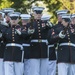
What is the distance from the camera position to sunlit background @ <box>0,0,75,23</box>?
79.2 ft

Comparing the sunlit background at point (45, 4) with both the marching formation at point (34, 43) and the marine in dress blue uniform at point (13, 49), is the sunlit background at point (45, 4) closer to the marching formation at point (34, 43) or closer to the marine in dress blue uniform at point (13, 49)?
the marching formation at point (34, 43)

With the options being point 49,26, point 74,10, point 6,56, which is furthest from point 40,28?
point 74,10

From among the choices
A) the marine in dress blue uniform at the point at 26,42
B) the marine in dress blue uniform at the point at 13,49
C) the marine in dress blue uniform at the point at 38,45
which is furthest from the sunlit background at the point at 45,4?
the marine in dress blue uniform at the point at 13,49

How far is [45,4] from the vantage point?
996 inches

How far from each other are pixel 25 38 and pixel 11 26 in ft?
1.66

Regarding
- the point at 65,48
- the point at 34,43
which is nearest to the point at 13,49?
the point at 34,43

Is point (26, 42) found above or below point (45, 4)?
above

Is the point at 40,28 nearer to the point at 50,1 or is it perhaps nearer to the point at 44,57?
the point at 44,57

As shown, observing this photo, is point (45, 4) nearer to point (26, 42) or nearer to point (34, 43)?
point (26, 42)

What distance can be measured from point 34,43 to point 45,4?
12.3 meters

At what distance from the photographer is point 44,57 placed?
43.3 ft

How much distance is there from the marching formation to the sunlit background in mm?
10424

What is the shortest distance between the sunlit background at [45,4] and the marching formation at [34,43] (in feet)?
34.2

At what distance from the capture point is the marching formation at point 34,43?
12352mm
